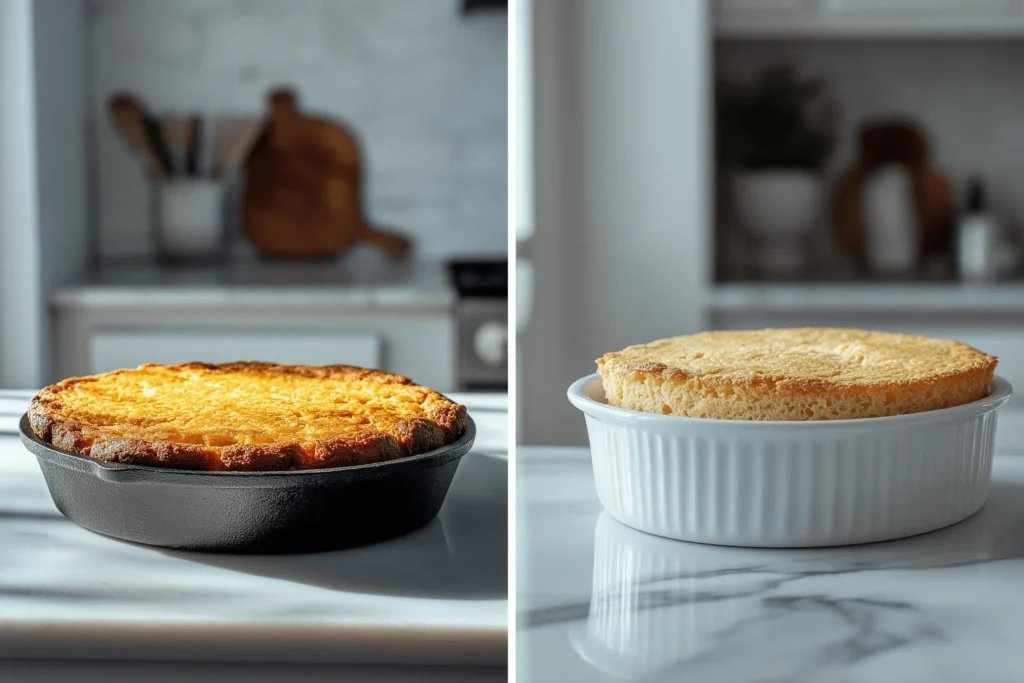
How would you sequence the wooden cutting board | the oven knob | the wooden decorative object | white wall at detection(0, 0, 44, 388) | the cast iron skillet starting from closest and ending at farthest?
the cast iron skillet, the oven knob, white wall at detection(0, 0, 44, 388), the wooden decorative object, the wooden cutting board

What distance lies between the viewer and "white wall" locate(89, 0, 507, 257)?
276 centimetres

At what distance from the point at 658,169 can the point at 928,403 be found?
5.67ft

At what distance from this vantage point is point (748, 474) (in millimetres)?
606

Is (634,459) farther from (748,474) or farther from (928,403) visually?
(928,403)

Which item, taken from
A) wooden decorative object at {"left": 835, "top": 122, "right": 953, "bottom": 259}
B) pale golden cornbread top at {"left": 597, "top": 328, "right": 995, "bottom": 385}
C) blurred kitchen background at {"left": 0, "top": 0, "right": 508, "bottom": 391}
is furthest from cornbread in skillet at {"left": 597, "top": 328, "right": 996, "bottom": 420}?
wooden decorative object at {"left": 835, "top": 122, "right": 953, "bottom": 259}

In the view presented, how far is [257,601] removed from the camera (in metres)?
0.54

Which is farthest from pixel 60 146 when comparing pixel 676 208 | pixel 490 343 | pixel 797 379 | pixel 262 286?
pixel 797 379

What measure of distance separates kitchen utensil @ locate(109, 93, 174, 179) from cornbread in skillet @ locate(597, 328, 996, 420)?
87.2 inches

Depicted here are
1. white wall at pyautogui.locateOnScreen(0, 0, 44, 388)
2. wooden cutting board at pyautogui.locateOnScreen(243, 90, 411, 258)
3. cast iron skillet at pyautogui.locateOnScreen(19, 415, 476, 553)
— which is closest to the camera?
cast iron skillet at pyautogui.locateOnScreen(19, 415, 476, 553)

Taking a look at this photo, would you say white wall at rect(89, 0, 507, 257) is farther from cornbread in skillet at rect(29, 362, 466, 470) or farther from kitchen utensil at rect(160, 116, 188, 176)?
cornbread in skillet at rect(29, 362, 466, 470)

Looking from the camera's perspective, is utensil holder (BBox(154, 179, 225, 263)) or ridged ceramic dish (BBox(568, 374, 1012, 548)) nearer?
ridged ceramic dish (BBox(568, 374, 1012, 548))

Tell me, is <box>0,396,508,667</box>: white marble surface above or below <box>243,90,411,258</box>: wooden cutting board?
below

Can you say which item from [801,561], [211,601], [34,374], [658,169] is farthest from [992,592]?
[34,374]

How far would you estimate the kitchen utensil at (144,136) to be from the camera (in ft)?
8.79
